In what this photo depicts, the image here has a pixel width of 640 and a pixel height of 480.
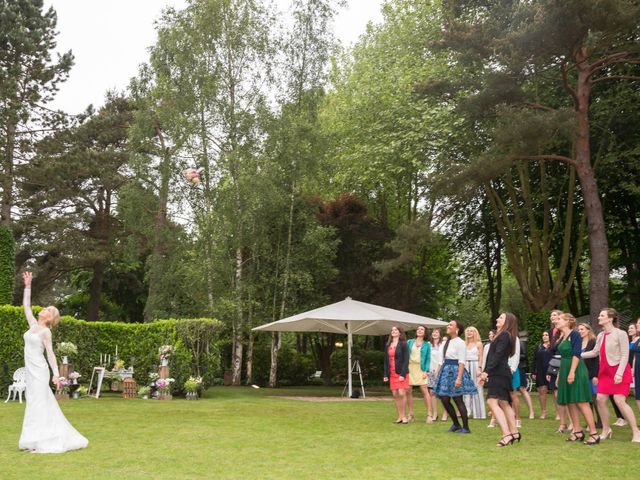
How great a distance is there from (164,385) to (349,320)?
5094mm

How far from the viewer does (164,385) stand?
1805cm

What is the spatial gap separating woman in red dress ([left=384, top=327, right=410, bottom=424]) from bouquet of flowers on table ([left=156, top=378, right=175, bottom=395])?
7.80 m

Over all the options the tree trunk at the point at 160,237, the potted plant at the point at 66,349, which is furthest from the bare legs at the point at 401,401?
the tree trunk at the point at 160,237

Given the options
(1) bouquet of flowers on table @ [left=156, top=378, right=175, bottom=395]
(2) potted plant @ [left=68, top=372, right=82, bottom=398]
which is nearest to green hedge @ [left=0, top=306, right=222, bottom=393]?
(1) bouquet of flowers on table @ [left=156, top=378, right=175, bottom=395]

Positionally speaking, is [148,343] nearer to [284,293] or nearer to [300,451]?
[284,293]

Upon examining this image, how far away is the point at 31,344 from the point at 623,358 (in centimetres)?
717

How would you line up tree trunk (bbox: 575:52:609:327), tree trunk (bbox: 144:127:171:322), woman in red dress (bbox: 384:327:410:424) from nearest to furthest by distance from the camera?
woman in red dress (bbox: 384:327:410:424), tree trunk (bbox: 575:52:609:327), tree trunk (bbox: 144:127:171:322)

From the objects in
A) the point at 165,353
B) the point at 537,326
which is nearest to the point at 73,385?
the point at 165,353

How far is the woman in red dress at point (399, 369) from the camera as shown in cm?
1182

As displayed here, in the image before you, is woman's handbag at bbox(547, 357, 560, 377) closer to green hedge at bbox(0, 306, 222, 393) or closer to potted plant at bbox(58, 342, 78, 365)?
green hedge at bbox(0, 306, 222, 393)

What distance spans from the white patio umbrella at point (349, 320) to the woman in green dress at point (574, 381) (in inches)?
406

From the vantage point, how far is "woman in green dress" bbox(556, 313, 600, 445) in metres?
8.80

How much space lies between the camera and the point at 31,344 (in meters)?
8.69

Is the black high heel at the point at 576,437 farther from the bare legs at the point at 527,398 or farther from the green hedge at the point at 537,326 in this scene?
the green hedge at the point at 537,326
